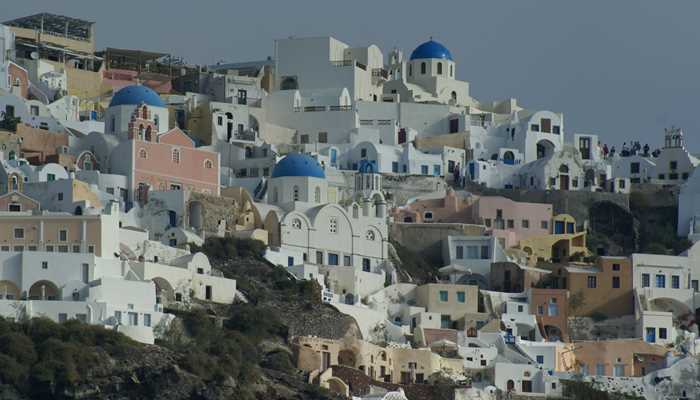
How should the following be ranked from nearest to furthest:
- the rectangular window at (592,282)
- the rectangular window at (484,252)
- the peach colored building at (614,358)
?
the peach colored building at (614,358) < the rectangular window at (592,282) < the rectangular window at (484,252)

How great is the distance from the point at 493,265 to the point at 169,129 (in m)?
12.8

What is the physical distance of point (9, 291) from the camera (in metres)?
74.9

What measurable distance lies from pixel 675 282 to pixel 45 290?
24263mm

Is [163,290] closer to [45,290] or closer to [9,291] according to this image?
[45,290]

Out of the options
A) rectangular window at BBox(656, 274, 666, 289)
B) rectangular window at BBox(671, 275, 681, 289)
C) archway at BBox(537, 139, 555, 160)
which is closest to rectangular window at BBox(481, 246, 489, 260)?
rectangular window at BBox(656, 274, 666, 289)

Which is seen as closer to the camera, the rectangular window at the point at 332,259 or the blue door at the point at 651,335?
the blue door at the point at 651,335

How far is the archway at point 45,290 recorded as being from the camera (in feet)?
246

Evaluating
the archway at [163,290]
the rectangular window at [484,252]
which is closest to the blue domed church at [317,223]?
the rectangular window at [484,252]

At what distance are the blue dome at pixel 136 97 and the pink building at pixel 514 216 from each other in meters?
12.1

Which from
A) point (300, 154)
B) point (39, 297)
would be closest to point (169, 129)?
point (300, 154)

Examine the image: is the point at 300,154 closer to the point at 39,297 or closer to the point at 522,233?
the point at 522,233

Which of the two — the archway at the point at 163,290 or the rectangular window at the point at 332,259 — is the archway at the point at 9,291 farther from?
the rectangular window at the point at 332,259

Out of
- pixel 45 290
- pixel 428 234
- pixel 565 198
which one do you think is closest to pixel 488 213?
pixel 428 234

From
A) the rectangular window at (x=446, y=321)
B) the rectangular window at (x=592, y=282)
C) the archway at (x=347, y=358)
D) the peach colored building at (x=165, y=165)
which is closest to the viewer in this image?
the archway at (x=347, y=358)
